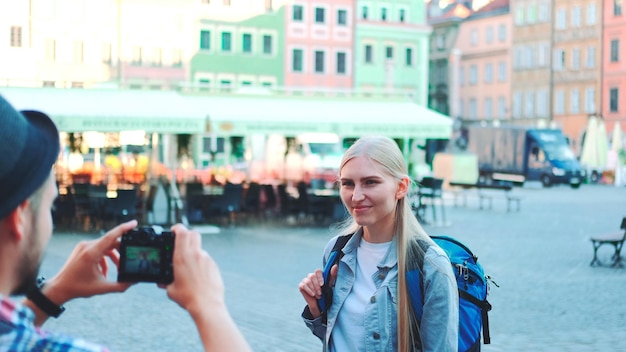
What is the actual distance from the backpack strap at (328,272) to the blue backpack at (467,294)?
0.31m

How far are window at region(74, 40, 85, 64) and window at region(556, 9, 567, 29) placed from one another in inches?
1305

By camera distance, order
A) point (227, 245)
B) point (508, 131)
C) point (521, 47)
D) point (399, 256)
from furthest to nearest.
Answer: point (521, 47) → point (508, 131) → point (227, 245) → point (399, 256)

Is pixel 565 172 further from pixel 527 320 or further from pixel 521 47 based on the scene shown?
pixel 527 320

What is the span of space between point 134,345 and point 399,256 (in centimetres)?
555

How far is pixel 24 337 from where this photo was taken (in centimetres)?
133

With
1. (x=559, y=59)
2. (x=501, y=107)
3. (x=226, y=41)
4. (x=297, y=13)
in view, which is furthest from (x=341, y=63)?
(x=501, y=107)

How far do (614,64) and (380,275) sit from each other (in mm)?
64289

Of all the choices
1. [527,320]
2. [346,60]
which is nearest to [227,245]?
[527,320]

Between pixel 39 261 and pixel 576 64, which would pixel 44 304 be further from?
pixel 576 64

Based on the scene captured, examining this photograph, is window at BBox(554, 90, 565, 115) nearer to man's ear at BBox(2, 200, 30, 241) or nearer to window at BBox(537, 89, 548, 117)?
window at BBox(537, 89, 548, 117)

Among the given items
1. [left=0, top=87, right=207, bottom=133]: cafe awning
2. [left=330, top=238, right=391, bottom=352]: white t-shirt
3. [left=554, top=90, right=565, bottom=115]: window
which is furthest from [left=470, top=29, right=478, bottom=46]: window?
[left=330, top=238, right=391, bottom=352]: white t-shirt

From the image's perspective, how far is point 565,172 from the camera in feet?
150

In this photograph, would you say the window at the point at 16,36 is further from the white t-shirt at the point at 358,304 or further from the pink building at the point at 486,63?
the white t-shirt at the point at 358,304

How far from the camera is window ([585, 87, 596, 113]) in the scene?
65800 millimetres
